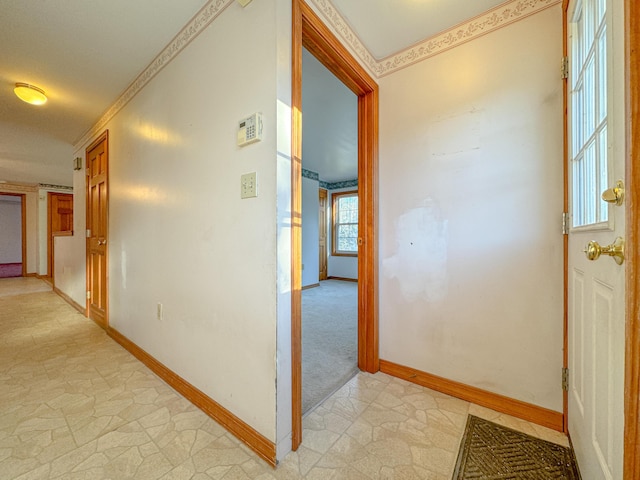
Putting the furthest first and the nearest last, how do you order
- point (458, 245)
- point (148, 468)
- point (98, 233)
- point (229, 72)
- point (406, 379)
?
point (98, 233) < point (406, 379) < point (458, 245) < point (229, 72) < point (148, 468)

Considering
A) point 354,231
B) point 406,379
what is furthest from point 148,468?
point 354,231

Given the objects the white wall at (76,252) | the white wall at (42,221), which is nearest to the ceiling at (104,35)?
the white wall at (76,252)

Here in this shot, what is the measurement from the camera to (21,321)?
3.02 m

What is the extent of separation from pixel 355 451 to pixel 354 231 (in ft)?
17.0

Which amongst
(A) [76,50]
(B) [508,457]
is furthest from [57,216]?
(B) [508,457]

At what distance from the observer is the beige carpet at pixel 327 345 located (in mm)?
1738

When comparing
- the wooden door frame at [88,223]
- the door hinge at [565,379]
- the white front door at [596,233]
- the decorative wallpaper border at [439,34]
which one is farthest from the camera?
the wooden door frame at [88,223]

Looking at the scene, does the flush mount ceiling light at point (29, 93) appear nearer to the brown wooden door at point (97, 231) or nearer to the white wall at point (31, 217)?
the brown wooden door at point (97, 231)

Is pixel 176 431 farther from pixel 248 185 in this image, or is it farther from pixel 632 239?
pixel 632 239

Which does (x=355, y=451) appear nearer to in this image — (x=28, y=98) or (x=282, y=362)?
(x=282, y=362)

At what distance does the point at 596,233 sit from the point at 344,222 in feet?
18.4

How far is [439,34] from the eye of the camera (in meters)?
1.64

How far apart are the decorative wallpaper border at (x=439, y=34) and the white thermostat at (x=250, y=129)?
734 mm

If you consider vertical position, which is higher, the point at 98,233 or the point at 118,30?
the point at 118,30
